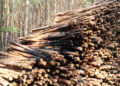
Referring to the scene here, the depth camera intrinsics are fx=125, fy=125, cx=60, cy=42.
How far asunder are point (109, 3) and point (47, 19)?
13.6 meters

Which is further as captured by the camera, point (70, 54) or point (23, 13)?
point (23, 13)

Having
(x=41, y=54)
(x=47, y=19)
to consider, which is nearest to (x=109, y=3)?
(x=41, y=54)

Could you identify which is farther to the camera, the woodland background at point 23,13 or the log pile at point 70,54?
the woodland background at point 23,13

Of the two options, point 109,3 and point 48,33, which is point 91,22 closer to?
point 48,33

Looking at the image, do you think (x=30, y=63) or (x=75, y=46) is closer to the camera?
(x=30, y=63)

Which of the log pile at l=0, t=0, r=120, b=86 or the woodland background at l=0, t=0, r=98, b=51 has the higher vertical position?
the woodland background at l=0, t=0, r=98, b=51

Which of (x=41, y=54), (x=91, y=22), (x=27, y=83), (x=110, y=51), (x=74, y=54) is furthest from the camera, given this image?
(x=110, y=51)

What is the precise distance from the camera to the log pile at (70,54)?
234cm

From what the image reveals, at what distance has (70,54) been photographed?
2947 millimetres

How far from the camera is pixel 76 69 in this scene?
3.15m

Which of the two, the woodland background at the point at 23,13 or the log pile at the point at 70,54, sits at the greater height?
the woodland background at the point at 23,13

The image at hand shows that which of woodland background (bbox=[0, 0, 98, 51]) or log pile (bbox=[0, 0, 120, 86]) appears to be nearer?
log pile (bbox=[0, 0, 120, 86])

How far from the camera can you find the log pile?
2.34m

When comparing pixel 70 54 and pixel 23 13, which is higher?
pixel 23 13
